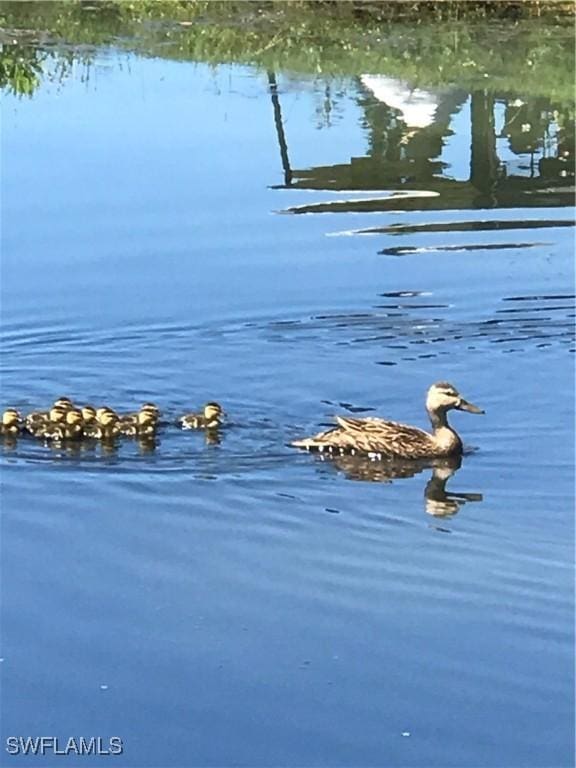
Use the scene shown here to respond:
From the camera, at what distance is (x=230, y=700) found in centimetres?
702

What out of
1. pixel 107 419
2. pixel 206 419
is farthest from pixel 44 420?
pixel 206 419

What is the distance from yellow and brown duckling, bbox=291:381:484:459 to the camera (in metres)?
9.90

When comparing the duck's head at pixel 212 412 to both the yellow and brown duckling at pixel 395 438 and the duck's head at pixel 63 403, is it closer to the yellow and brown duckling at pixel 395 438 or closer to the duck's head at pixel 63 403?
the yellow and brown duckling at pixel 395 438

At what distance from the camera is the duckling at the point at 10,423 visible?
10.1 m

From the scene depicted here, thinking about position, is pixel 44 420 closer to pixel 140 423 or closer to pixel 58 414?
pixel 58 414

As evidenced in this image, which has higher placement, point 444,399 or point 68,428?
point 444,399

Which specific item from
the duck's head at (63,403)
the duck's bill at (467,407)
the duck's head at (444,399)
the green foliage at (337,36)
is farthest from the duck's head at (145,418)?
the green foliage at (337,36)

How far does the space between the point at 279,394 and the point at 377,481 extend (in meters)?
1.23

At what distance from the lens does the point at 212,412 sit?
33.2 feet

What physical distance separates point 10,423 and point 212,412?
103cm

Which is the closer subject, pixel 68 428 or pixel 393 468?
pixel 393 468

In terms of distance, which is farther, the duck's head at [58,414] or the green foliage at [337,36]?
the green foliage at [337,36]

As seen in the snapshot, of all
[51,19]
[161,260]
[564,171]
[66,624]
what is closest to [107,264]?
[161,260]

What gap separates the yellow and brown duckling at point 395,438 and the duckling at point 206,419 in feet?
1.39
